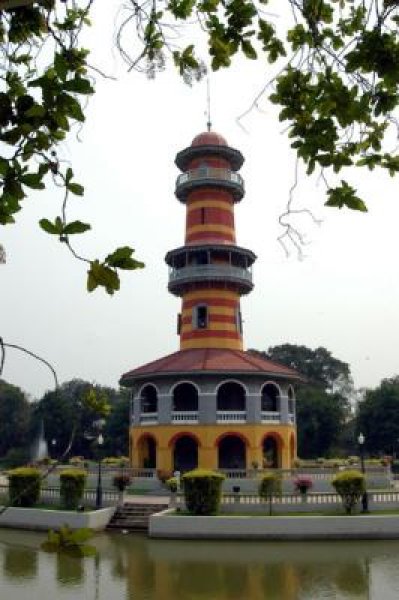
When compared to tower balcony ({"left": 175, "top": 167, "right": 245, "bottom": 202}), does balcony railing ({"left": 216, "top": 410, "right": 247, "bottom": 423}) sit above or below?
below

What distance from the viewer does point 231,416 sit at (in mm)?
29359

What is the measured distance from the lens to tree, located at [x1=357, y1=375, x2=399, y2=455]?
4612cm

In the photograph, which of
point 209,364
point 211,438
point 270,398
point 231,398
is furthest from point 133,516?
point 270,398

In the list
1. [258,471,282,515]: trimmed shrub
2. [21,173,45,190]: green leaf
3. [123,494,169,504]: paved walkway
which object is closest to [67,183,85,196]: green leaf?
[21,173,45,190]: green leaf

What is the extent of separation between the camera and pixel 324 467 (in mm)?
28953

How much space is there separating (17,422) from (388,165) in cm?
6053

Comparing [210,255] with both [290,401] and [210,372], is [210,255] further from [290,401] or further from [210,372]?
[290,401]

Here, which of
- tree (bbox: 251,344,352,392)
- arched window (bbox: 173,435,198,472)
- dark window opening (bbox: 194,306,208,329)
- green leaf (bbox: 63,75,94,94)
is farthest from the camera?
tree (bbox: 251,344,352,392)

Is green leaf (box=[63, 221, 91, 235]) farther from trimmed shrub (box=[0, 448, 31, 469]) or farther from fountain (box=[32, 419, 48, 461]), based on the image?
fountain (box=[32, 419, 48, 461])

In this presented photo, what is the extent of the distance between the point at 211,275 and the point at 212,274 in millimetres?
75

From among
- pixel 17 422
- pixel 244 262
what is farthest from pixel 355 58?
pixel 17 422

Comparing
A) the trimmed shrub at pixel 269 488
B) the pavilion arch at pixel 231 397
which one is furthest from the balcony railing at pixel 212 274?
the trimmed shrub at pixel 269 488

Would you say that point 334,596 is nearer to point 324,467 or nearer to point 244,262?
point 324,467

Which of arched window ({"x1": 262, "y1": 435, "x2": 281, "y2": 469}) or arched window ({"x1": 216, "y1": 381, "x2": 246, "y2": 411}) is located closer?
arched window ({"x1": 262, "y1": 435, "x2": 281, "y2": 469})
